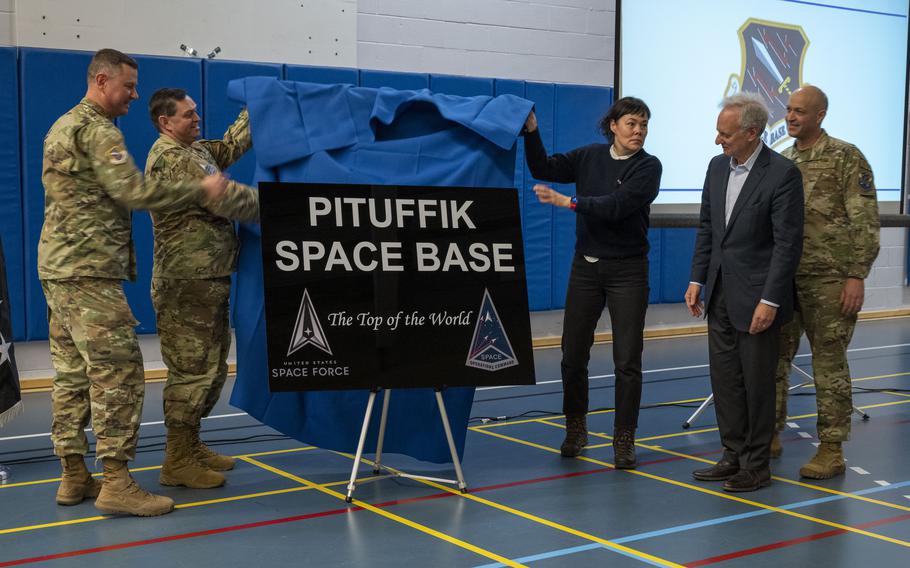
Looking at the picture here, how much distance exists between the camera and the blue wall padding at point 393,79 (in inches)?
316

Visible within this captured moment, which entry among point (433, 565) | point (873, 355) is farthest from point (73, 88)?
point (873, 355)

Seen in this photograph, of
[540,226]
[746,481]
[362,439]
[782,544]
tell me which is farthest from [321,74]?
[782,544]

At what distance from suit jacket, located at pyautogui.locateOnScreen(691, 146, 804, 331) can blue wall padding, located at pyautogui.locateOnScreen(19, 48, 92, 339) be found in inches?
187

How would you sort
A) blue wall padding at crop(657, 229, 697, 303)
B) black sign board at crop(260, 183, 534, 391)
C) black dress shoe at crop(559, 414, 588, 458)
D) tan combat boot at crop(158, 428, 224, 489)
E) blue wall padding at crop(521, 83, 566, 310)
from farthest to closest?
1. blue wall padding at crop(657, 229, 697, 303)
2. blue wall padding at crop(521, 83, 566, 310)
3. black dress shoe at crop(559, 414, 588, 458)
4. tan combat boot at crop(158, 428, 224, 489)
5. black sign board at crop(260, 183, 534, 391)

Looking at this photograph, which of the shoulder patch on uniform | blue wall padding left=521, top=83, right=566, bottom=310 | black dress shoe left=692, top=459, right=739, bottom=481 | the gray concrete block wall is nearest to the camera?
the shoulder patch on uniform

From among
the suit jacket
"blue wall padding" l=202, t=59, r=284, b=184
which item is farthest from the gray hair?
"blue wall padding" l=202, t=59, r=284, b=184

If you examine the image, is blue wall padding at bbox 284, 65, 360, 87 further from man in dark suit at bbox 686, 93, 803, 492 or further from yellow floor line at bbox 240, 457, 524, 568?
man in dark suit at bbox 686, 93, 803, 492

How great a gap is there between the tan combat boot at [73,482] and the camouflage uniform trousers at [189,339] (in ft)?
1.37

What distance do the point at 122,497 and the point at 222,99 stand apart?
4180 millimetres

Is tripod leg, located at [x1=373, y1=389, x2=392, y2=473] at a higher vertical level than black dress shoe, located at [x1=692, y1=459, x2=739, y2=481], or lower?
higher

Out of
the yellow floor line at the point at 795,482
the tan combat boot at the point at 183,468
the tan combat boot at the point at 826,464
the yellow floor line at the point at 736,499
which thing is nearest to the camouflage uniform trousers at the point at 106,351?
the tan combat boot at the point at 183,468

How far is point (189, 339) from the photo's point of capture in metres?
4.23

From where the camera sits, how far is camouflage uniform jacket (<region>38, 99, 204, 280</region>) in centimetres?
373

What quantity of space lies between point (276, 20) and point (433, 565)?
5.58 metres
